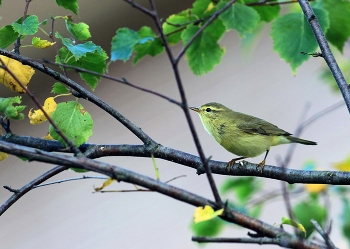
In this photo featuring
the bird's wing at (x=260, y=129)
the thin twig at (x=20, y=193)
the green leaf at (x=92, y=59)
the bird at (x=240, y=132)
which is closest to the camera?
the thin twig at (x=20, y=193)

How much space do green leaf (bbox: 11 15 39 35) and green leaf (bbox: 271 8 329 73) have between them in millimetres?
847

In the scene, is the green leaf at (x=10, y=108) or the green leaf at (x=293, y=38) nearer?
the green leaf at (x=10, y=108)

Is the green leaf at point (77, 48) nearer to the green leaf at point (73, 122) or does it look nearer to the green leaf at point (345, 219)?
the green leaf at point (73, 122)

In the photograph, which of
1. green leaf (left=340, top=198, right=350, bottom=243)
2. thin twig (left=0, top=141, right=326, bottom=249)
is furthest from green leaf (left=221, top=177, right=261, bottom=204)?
thin twig (left=0, top=141, right=326, bottom=249)

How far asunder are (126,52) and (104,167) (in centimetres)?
93

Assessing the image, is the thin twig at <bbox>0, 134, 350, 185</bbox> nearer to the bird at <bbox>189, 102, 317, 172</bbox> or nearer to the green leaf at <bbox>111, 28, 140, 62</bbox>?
the green leaf at <bbox>111, 28, 140, 62</bbox>

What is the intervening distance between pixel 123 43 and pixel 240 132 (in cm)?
90

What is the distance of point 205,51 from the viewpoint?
176 centimetres

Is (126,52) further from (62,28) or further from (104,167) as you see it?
(62,28)

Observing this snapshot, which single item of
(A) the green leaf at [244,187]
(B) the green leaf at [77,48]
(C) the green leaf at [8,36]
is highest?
(C) the green leaf at [8,36]

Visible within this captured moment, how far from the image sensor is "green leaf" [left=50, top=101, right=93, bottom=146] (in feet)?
4.33

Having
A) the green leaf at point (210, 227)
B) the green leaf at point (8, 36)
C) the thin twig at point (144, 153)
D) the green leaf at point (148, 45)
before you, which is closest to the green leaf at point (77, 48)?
the green leaf at point (8, 36)

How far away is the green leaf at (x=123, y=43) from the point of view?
1699 millimetres

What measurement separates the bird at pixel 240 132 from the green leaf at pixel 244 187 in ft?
0.39
